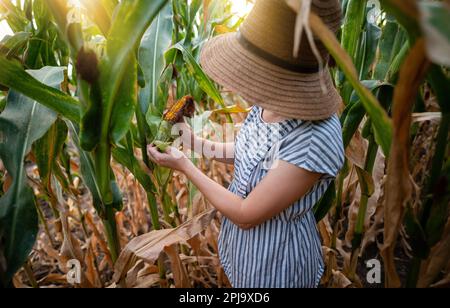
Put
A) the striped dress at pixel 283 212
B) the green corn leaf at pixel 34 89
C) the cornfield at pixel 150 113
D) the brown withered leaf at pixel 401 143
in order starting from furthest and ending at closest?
the striped dress at pixel 283 212 → the green corn leaf at pixel 34 89 → the cornfield at pixel 150 113 → the brown withered leaf at pixel 401 143

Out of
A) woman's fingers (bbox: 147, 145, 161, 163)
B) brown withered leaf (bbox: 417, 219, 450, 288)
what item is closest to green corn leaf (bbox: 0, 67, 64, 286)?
woman's fingers (bbox: 147, 145, 161, 163)

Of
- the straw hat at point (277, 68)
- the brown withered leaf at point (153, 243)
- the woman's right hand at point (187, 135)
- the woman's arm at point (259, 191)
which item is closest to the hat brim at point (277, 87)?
the straw hat at point (277, 68)

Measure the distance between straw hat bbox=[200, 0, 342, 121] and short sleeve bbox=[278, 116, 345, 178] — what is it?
0.03 meters

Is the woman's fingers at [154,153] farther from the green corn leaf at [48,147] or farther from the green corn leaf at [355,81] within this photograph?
the green corn leaf at [355,81]

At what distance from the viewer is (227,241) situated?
0.95 m

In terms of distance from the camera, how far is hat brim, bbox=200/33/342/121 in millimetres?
689

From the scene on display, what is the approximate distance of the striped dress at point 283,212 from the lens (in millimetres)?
714

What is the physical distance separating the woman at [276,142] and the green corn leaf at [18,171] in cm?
25

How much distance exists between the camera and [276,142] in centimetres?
75

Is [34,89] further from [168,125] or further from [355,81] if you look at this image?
[355,81]

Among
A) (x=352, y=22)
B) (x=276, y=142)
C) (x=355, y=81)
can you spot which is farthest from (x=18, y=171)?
(x=352, y=22)

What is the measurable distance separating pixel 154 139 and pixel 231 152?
275 mm
